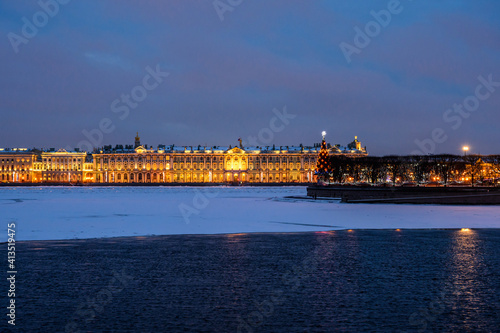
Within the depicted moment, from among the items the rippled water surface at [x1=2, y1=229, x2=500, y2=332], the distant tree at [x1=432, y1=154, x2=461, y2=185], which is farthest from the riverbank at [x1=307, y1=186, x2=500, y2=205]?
the rippled water surface at [x1=2, y1=229, x2=500, y2=332]

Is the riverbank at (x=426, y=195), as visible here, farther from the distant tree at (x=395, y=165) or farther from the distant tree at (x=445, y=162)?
the distant tree at (x=395, y=165)

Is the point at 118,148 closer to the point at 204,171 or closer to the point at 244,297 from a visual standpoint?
the point at 204,171

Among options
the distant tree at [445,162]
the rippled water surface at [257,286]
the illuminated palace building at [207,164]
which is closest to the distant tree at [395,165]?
the distant tree at [445,162]

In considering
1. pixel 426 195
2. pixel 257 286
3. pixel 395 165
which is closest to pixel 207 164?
pixel 395 165

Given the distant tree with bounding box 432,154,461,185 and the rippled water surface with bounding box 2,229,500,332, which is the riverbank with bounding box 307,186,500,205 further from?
the rippled water surface with bounding box 2,229,500,332

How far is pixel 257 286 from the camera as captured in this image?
8.05 metres

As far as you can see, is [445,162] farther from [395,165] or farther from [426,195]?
[426,195]

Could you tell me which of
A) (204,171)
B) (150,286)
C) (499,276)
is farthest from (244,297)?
(204,171)

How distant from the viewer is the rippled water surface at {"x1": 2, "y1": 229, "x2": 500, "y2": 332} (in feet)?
20.4

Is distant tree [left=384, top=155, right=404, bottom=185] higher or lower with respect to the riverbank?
higher

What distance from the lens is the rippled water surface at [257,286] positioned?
621 centimetres

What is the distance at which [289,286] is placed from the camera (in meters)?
8.09

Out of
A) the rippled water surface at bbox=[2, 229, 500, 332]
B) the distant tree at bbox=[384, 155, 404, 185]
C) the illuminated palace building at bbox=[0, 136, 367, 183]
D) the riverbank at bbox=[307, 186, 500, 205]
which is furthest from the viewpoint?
the illuminated palace building at bbox=[0, 136, 367, 183]

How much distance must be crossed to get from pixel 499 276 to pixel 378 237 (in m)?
5.82
